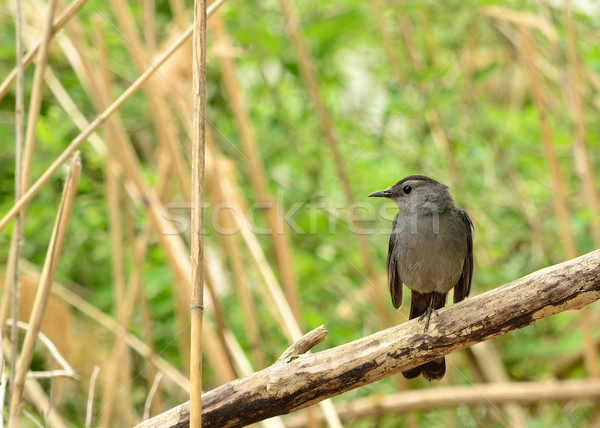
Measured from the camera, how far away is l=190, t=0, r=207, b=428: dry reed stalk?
1888 millimetres

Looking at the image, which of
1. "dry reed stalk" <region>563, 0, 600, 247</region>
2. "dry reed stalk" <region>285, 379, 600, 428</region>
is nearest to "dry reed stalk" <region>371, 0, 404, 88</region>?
"dry reed stalk" <region>563, 0, 600, 247</region>

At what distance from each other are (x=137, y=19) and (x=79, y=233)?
5.88 feet

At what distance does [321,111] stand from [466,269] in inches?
50.0

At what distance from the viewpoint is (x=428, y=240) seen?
3.17 metres

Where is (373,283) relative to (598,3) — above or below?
below

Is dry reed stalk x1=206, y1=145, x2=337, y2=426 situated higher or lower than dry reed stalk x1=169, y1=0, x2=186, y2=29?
lower

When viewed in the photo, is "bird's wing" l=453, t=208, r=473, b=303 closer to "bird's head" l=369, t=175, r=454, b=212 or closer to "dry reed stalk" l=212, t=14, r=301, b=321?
"bird's head" l=369, t=175, r=454, b=212

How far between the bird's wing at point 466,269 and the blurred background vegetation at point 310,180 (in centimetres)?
65

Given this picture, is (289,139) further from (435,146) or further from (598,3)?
(598,3)

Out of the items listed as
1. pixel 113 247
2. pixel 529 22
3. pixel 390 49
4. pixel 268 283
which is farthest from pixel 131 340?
pixel 529 22

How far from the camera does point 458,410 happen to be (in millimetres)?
5008

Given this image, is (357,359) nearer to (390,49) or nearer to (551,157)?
(551,157)

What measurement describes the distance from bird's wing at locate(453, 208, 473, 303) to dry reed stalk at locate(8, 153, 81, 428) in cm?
188

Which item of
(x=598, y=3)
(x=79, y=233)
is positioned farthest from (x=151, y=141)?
(x=598, y=3)
